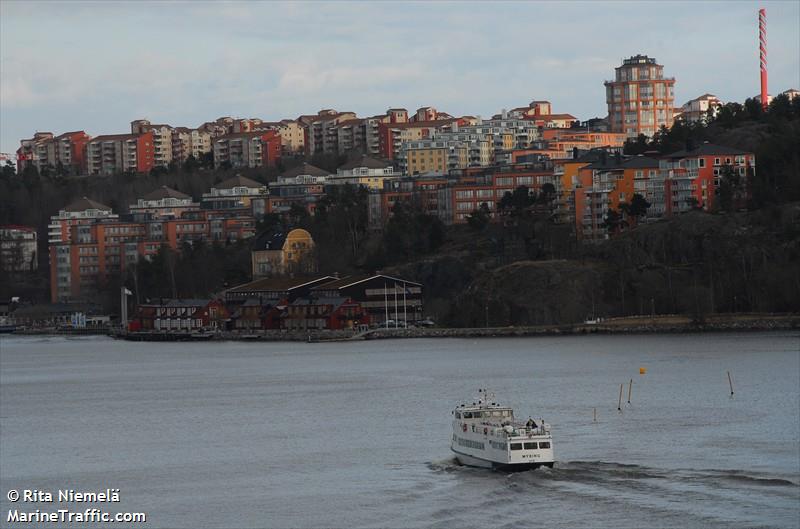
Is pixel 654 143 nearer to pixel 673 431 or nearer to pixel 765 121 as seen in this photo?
pixel 765 121

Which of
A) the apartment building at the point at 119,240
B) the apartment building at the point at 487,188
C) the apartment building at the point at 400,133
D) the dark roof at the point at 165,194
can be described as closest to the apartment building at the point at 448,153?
the apartment building at the point at 119,240

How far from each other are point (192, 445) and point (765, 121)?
57627 mm

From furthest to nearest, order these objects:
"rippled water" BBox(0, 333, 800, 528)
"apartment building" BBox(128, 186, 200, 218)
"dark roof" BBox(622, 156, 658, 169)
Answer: "apartment building" BBox(128, 186, 200, 218), "dark roof" BBox(622, 156, 658, 169), "rippled water" BBox(0, 333, 800, 528)

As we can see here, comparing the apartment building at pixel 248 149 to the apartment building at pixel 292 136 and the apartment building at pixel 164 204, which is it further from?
the apartment building at pixel 164 204


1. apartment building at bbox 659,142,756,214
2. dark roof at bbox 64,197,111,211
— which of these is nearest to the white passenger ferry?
apartment building at bbox 659,142,756,214

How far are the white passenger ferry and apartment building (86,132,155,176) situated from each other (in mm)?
115047

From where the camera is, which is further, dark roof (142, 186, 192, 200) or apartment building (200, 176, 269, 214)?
dark roof (142, 186, 192, 200)

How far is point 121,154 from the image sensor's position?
145 metres

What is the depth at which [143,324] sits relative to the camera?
300 ft

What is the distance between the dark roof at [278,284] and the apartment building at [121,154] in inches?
2281

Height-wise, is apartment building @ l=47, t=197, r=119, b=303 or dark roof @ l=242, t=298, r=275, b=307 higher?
apartment building @ l=47, t=197, r=119, b=303

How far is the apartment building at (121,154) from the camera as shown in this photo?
14500cm

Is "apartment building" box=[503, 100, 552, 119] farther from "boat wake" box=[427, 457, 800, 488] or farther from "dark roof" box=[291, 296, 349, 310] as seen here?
"boat wake" box=[427, 457, 800, 488]

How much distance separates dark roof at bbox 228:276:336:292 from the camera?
274ft
